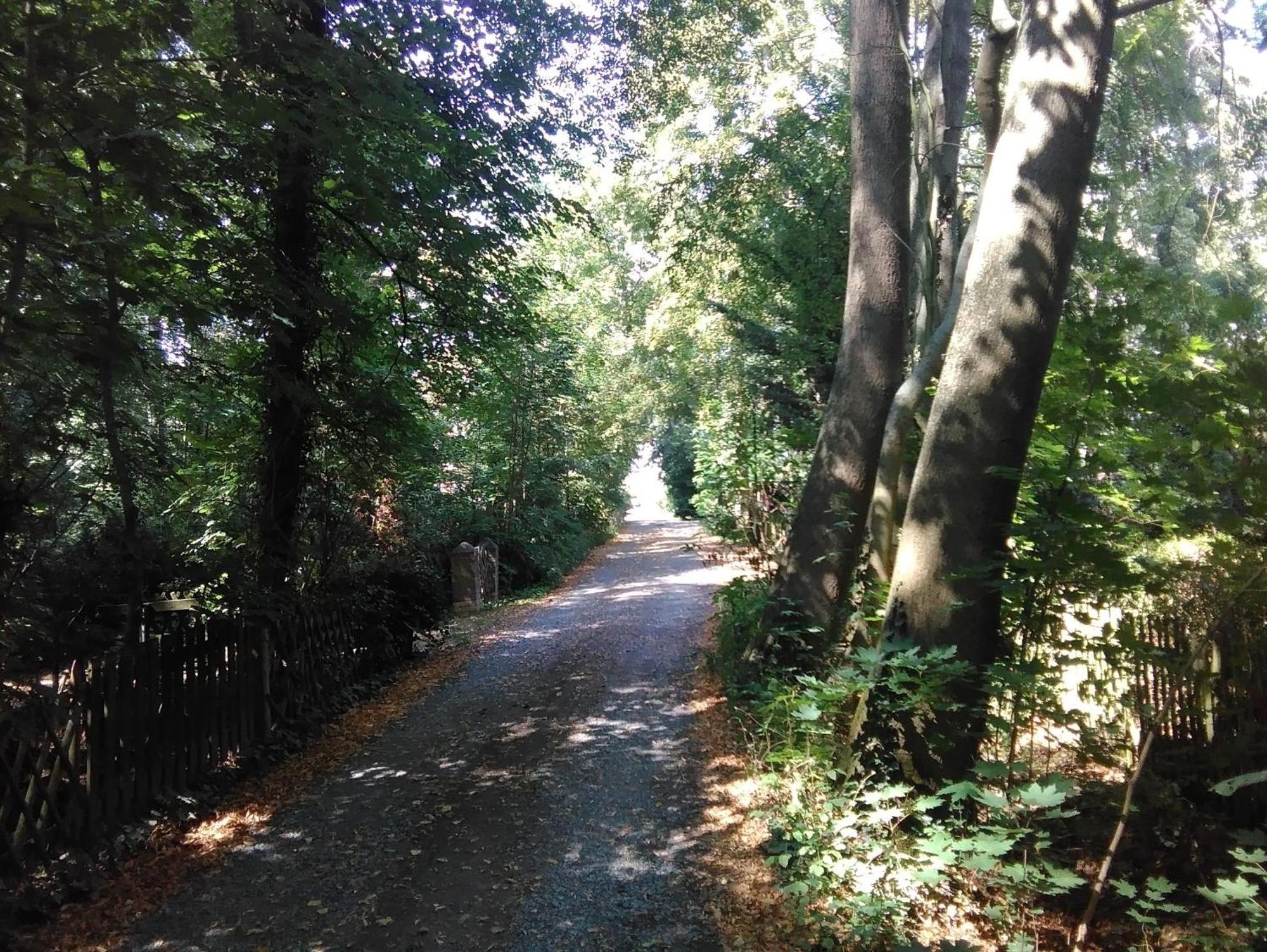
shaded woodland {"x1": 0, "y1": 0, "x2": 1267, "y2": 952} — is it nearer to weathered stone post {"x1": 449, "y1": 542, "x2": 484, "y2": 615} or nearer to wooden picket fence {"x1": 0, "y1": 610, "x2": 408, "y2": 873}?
wooden picket fence {"x1": 0, "y1": 610, "x2": 408, "y2": 873}

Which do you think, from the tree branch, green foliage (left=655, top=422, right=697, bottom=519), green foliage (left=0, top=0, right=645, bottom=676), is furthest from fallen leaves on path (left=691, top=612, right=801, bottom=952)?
green foliage (left=655, top=422, right=697, bottom=519)

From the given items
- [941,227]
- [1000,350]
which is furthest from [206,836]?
[941,227]

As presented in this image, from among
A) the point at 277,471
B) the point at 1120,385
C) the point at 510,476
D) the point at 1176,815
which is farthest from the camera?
the point at 510,476

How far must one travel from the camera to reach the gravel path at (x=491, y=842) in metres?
4.36

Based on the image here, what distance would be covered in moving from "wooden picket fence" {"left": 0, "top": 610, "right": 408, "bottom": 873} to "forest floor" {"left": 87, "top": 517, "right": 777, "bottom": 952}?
0.76 m

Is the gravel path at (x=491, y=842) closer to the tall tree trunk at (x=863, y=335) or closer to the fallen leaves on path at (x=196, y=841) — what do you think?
the fallen leaves on path at (x=196, y=841)

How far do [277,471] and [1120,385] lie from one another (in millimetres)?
7554

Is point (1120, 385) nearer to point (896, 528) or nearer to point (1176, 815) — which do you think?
point (1176, 815)

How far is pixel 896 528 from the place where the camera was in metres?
7.36

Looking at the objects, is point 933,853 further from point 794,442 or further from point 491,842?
point 794,442

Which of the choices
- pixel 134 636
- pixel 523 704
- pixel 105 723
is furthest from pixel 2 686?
pixel 523 704

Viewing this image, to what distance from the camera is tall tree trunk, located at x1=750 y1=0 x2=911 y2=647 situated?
7.93 m

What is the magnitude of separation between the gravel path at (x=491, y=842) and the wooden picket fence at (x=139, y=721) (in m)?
0.81

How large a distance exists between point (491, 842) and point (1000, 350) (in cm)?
441
